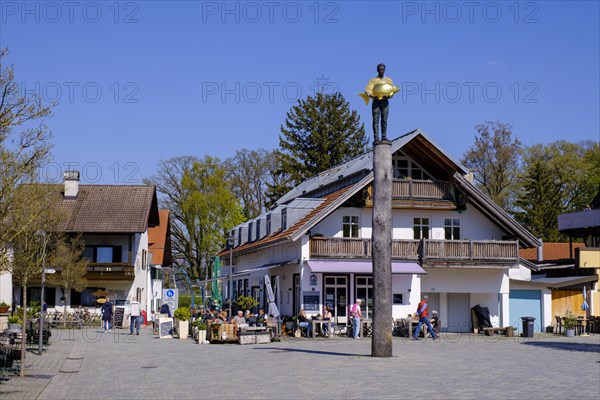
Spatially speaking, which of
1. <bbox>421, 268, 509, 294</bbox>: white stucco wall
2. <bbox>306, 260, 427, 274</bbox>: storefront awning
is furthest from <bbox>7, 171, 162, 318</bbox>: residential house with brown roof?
<bbox>421, 268, 509, 294</bbox>: white stucco wall

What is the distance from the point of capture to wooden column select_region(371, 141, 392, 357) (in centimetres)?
2203

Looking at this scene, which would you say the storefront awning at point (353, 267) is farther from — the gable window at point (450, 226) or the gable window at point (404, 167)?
Result: the gable window at point (404, 167)

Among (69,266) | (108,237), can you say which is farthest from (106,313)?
(108,237)

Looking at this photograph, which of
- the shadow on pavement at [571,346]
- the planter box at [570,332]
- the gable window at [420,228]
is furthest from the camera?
the gable window at [420,228]

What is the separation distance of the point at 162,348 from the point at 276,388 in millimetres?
12155

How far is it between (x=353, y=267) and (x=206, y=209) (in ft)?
90.1

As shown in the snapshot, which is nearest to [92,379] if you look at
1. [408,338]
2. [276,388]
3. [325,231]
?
[276,388]

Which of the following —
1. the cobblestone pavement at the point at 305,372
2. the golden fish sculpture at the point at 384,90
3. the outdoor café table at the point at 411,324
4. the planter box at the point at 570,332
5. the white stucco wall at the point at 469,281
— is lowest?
the planter box at the point at 570,332

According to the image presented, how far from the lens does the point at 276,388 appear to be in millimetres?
15875

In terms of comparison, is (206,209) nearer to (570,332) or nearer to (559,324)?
(559,324)

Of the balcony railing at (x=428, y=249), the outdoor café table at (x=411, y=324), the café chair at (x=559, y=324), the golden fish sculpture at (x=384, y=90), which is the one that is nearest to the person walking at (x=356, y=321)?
the outdoor café table at (x=411, y=324)

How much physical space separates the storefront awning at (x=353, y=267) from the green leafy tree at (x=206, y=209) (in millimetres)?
26272

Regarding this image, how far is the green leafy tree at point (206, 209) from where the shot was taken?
62.9 m

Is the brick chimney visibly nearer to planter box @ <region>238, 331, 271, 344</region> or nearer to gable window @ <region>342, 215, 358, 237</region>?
gable window @ <region>342, 215, 358, 237</region>
